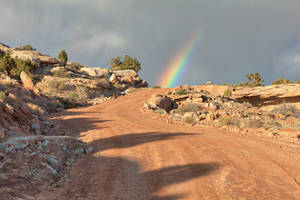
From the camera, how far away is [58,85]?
34.2 metres

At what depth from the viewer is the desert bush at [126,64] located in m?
71.0

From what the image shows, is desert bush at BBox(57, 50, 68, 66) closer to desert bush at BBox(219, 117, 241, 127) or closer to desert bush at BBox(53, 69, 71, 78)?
desert bush at BBox(53, 69, 71, 78)

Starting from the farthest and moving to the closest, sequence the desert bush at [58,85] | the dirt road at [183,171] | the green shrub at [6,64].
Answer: the green shrub at [6,64]
the desert bush at [58,85]
the dirt road at [183,171]

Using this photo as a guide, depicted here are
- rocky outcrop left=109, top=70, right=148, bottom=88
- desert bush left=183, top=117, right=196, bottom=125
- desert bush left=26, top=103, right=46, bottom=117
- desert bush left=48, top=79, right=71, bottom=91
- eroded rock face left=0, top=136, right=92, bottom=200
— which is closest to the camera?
eroded rock face left=0, top=136, right=92, bottom=200

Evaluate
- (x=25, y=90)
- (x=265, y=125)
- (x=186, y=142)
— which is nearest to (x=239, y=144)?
(x=186, y=142)

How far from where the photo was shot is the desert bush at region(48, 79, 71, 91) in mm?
33688

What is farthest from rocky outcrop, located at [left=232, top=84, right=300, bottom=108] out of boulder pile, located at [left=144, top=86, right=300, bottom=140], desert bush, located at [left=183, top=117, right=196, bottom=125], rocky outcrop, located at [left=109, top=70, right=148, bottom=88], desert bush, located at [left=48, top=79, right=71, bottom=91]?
desert bush, located at [left=48, top=79, right=71, bottom=91]

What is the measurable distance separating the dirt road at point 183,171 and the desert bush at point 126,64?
61702mm

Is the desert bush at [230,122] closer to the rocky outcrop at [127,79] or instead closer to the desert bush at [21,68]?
the desert bush at [21,68]

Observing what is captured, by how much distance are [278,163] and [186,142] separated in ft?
12.7

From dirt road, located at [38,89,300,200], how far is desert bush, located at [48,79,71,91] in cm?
2595

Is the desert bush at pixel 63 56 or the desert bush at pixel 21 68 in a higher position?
the desert bush at pixel 63 56

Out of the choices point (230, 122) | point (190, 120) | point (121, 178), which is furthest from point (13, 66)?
point (121, 178)

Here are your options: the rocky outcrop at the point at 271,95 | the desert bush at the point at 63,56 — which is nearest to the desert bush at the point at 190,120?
the rocky outcrop at the point at 271,95
